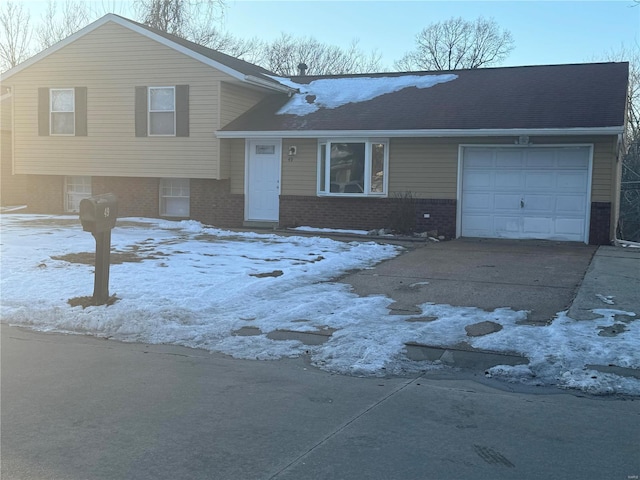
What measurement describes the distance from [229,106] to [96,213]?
1151 cm

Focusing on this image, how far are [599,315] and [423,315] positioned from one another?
207 centimetres

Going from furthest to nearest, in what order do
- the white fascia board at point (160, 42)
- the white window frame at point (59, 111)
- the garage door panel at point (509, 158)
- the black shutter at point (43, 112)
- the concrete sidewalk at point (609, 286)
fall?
the black shutter at point (43, 112)
the white window frame at point (59, 111)
the white fascia board at point (160, 42)
the garage door panel at point (509, 158)
the concrete sidewalk at point (609, 286)

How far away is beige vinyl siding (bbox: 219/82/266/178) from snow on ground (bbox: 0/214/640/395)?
632 cm

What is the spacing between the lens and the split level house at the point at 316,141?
52.2 ft

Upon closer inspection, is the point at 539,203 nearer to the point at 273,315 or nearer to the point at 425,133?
the point at 425,133

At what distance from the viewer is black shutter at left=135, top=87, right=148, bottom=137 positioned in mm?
19359

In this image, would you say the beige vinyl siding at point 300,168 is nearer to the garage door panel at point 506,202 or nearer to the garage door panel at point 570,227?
the garage door panel at point 506,202

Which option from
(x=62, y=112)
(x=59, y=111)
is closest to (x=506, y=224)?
(x=62, y=112)

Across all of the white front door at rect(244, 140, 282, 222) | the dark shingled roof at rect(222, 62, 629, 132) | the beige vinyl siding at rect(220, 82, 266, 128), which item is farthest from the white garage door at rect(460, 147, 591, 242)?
the beige vinyl siding at rect(220, 82, 266, 128)

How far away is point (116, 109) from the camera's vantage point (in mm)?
19750

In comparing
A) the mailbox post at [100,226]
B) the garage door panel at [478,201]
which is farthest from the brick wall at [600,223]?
the mailbox post at [100,226]

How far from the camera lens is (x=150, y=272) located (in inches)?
413

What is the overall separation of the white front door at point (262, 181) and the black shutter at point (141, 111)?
3.21 metres

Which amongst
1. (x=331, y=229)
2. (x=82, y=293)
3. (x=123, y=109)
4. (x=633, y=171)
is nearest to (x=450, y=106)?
(x=331, y=229)
